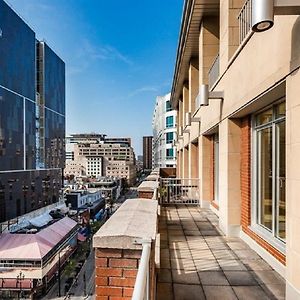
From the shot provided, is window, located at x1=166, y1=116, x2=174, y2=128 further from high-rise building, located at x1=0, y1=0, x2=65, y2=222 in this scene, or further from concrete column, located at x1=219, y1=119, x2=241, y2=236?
concrete column, located at x1=219, y1=119, x2=241, y2=236

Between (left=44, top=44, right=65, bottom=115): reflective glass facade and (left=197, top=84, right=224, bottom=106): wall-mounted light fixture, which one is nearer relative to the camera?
(left=197, top=84, right=224, bottom=106): wall-mounted light fixture

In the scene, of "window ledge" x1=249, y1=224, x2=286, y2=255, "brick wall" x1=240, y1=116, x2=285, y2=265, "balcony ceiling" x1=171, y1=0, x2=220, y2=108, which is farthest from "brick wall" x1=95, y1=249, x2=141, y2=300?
"balcony ceiling" x1=171, y1=0, x2=220, y2=108

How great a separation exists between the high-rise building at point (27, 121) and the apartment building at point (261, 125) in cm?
4433

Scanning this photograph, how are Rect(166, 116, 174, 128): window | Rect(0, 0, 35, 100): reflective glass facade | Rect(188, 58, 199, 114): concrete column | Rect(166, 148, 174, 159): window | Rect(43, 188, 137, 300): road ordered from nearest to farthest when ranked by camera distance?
Rect(188, 58, 199, 114): concrete column
Rect(43, 188, 137, 300): road
Rect(166, 116, 174, 128): window
Rect(166, 148, 174, 159): window
Rect(0, 0, 35, 100): reflective glass facade

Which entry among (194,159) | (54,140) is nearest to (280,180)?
(194,159)

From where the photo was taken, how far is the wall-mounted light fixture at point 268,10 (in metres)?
2.42

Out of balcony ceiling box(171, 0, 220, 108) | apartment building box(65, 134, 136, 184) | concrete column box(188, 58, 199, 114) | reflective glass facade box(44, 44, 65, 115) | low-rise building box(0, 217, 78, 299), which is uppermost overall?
reflective glass facade box(44, 44, 65, 115)

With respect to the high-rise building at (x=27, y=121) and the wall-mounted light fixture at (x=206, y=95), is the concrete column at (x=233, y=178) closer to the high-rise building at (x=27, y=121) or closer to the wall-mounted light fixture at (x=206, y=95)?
the wall-mounted light fixture at (x=206, y=95)

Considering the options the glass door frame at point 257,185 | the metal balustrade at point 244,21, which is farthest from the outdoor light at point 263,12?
the metal balustrade at point 244,21

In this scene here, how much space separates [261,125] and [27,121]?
53.9 m

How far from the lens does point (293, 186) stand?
2.96m

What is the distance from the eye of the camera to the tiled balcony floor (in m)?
3.54

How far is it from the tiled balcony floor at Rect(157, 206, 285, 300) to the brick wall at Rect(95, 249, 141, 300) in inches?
58.9

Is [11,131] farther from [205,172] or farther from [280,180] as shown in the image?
[280,180]
